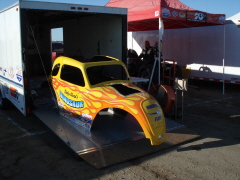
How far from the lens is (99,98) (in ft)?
17.2

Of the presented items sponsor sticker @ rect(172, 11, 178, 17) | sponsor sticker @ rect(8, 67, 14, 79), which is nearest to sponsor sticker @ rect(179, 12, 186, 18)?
sponsor sticker @ rect(172, 11, 178, 17)

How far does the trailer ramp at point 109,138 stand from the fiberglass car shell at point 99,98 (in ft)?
0.98

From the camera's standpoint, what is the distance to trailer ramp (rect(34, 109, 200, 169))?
15.6 ft

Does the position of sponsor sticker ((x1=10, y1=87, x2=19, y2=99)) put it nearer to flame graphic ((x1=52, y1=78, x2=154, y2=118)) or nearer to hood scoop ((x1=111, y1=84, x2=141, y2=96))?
flame graphic ((x1=52, y1=78, x2=154, y2=118))

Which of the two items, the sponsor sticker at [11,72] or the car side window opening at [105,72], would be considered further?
the sponsor sticker at [11,72]

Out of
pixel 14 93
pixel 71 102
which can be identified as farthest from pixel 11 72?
pixel 71 102

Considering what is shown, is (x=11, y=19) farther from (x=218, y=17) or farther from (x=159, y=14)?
(x=218, y=17)

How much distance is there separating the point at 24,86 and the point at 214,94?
797 cm

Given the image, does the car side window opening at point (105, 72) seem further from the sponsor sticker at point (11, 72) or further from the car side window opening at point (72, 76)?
the sponsor sticker at point (11, 72)

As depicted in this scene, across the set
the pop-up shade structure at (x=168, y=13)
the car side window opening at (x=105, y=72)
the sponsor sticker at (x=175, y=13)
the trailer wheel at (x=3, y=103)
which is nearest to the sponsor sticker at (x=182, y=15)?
the pop-up shade structure at (x=168, y=13)

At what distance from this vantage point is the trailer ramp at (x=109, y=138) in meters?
4.74

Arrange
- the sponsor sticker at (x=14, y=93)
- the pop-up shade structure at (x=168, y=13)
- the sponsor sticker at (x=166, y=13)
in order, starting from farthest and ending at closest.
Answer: the pop-up shade structure at (x=168, y=13)
the sponsor sticker at (x=166, y=13)
the sponsor sticker at (x=14, y=93)

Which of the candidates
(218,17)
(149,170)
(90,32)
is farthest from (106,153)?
(218,17)

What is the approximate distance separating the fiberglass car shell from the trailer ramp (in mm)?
300
